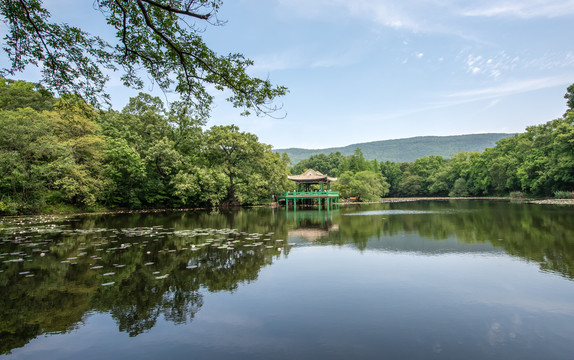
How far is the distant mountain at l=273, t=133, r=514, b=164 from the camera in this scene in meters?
160

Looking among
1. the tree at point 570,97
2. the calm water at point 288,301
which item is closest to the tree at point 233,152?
the calm water at point 288,301

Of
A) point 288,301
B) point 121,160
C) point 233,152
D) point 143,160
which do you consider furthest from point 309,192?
point 288,301

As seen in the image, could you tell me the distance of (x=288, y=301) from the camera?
4.64 meters

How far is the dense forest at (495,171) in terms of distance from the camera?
2989 cm

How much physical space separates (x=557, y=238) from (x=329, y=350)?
376 inches

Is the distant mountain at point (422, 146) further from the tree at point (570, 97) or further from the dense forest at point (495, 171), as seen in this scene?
the tree at point (570, 97)

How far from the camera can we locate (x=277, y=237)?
10555 millimetres

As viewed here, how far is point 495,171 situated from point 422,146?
14442 centimetres

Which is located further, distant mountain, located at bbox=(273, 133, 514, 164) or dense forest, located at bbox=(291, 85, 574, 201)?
distant mountain, located at bbox=(273, 133, 514, 164)

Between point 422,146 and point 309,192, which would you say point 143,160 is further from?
point 422,146

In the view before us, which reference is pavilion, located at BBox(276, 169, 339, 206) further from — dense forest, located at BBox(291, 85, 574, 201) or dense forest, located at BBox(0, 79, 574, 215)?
dense forest, located at BBox(291, 85, 574, 201)

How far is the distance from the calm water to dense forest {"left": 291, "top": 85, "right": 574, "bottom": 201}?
1130 inches

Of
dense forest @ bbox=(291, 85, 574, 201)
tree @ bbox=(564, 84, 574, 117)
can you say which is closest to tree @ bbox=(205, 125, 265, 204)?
dense forest @ bbox=(291, 85, 574, 201)

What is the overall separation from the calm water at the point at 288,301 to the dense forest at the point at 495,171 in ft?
94.2
